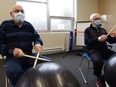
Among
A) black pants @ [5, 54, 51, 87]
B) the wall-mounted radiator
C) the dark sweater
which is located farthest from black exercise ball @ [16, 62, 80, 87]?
the wall-mounted radiator

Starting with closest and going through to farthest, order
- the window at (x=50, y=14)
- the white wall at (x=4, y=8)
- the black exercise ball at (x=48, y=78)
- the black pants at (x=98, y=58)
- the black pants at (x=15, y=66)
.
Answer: the black exercise ball at (x=48, y=78), the black pants at (x=15, y=66), the black pants at (x=98, y=58), the white wall at (x=4, y=8), the window at (x=50, y=14)

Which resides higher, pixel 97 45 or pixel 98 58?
pixel 97 45

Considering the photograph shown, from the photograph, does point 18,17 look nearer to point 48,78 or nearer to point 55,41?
point 48,78

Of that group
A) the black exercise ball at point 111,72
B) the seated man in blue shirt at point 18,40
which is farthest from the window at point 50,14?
the black exercise ball at point 111,72

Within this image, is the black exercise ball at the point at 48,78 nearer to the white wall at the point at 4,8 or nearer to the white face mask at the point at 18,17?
the white face mask at the point at 18,17

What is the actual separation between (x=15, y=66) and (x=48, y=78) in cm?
67

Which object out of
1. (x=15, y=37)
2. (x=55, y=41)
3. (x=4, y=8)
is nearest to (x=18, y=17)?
(x=15, y=37)

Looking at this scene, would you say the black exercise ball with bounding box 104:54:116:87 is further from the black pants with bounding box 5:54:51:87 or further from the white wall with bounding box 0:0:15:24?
the white wall with bounding box 0:0:15:24

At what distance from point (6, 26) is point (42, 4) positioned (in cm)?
336

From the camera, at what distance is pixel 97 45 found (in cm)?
278

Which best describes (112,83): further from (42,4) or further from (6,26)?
(42,4)

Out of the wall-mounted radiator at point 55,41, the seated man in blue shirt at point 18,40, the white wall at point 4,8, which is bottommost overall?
the wall-mounted radiator at point 55,41

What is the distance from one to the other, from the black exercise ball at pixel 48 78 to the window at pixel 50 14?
3891 millimetres

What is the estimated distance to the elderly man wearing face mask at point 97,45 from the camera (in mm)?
2518
